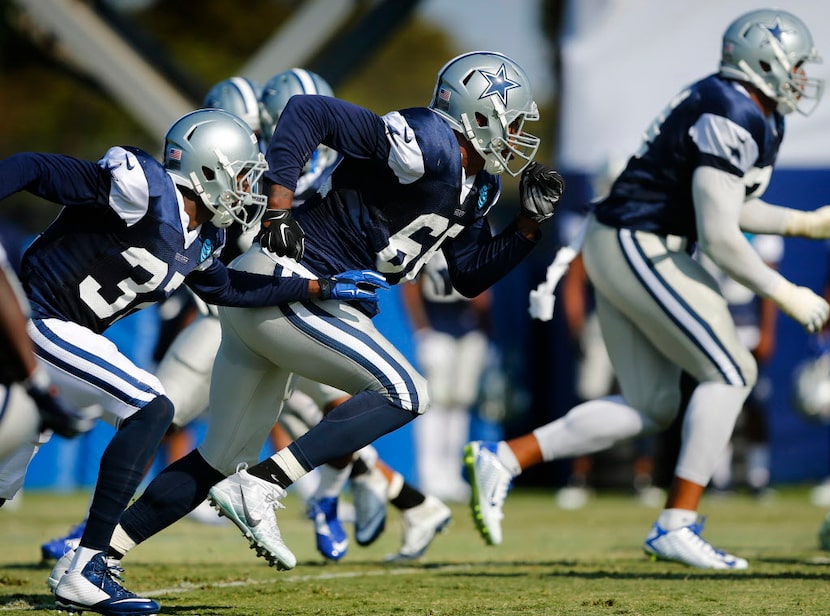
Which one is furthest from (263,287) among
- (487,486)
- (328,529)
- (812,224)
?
(812,224)

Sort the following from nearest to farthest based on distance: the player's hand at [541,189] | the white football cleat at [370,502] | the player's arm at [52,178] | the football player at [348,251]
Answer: the player's arm at [52,178] → the football player at [348,251] → the player's hand at [541,189] → the white football cleat at [370,502]

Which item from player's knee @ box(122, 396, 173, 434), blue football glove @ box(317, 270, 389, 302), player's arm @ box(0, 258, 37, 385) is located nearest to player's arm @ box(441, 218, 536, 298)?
blue football glove @ box(317, 270, 389, 302)

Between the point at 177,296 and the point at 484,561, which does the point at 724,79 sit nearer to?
the point at 484,561

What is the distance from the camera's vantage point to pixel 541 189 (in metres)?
4.26

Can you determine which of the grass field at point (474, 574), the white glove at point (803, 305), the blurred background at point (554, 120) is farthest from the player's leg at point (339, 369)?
the blurred background at point (554, 120)

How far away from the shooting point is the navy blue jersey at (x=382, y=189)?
12.9 ft

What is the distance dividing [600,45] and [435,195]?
5.80 meters

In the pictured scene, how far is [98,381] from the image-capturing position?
374 cm

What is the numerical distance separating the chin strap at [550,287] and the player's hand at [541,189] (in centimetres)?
83

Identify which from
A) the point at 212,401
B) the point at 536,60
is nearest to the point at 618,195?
the point at 212,401

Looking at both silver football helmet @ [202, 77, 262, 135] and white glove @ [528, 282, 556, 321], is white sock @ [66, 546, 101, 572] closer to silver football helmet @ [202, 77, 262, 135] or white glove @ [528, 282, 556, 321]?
white glove @ [528, 282, 556, 321]

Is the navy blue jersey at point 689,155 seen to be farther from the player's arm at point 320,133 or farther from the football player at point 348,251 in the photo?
the player's arm at point 320,133

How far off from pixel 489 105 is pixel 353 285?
2.34 feet

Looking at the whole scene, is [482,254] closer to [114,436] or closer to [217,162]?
[217,162]
